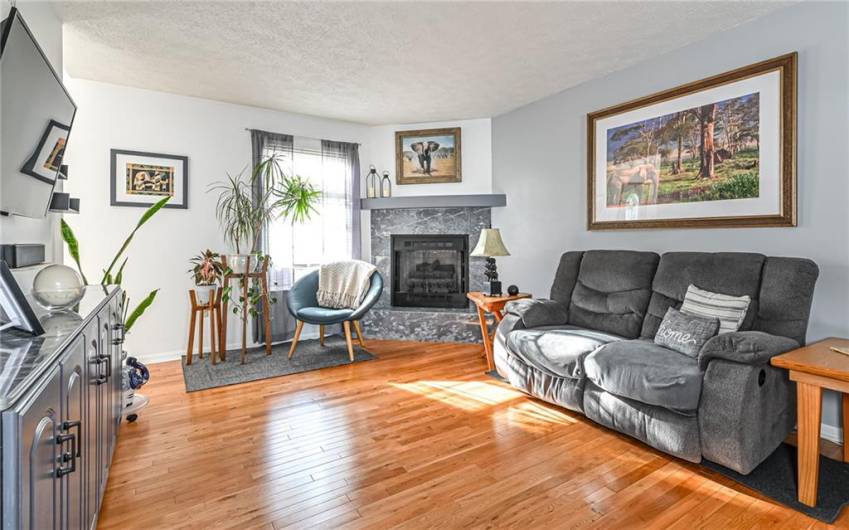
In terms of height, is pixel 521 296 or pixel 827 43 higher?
pixel 827 43

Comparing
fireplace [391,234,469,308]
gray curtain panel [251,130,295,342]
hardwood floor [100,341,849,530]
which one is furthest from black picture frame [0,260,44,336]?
fireplace [391,234,469,308]

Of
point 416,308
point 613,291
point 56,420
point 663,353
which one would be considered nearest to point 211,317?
point 416,308

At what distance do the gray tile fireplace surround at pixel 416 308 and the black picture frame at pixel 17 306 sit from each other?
148 inches

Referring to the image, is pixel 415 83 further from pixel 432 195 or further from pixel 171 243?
pixel 171 243

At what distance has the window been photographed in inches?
185

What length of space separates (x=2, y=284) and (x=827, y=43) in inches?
156

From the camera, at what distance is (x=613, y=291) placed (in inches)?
128

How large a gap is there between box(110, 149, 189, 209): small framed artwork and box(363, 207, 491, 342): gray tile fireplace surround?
2.05 metres

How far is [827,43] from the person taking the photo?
250 centimetres

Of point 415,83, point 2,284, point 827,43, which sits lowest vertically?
point 2,284

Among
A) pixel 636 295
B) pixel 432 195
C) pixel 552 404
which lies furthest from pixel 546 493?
pixel 432 195

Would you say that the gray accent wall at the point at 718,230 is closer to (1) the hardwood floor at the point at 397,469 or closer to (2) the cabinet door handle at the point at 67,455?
(1) the hardwood floor at the point at 397,469

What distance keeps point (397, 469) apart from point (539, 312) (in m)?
1.66

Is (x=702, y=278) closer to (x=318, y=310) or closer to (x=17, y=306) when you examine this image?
(x=318, y=310)
